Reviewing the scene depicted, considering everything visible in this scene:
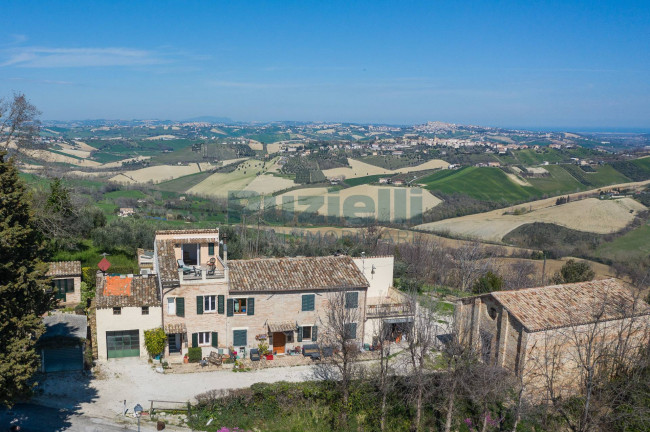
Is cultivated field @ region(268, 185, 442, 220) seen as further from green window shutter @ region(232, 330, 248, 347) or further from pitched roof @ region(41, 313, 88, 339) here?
pitched roof @ region(41, 313, 88, 339)

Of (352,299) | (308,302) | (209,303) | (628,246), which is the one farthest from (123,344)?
(628,246)

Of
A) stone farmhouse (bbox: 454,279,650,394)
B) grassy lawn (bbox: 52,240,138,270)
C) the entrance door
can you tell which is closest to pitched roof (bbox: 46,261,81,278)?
grassy lawn (bbox: 52,240,138,270)

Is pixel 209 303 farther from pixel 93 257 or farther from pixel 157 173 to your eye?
pixel 157 173

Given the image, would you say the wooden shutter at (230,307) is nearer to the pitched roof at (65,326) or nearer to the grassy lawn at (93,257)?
the pitched roof at (65,326)

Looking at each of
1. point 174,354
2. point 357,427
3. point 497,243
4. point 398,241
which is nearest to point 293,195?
point 398,241

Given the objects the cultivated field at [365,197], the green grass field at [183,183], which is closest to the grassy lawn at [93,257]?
the cultivated field at [365,197]
